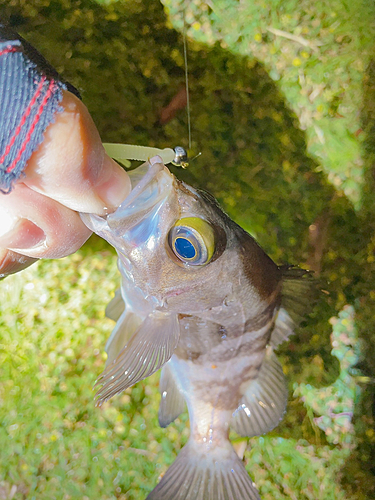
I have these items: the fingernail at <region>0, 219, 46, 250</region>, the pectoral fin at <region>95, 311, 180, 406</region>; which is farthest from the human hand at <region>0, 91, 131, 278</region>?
the pectoral fin at <region>95, 311, 180, 406</region>

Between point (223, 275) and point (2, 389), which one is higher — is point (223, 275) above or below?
above

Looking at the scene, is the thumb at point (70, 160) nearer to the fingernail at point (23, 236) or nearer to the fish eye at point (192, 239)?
the fingernail at point (23, 236)

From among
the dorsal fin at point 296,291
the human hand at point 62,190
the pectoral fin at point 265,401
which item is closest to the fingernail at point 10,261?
the human hand at point 62,190

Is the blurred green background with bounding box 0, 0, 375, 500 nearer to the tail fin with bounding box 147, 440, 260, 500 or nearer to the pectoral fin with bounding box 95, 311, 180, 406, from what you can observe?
the tail fin with bounding box 147, 440, 260, 500

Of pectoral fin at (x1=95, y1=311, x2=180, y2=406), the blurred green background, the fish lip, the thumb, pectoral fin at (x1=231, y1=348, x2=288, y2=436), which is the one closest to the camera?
the thumb

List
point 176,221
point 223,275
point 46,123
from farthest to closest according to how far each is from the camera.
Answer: point 223,275 → point 176,221 → point 46,123

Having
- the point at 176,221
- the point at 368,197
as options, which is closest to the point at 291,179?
the point at 368,197

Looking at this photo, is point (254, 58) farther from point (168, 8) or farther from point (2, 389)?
point (2, 389)
